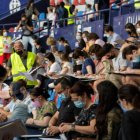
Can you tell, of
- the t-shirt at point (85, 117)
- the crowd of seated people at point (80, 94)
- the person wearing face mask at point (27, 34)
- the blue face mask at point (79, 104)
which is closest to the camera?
the crowd of seated people at point (80, 94)

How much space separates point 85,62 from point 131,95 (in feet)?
19.7

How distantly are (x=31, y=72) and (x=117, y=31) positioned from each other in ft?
15.1

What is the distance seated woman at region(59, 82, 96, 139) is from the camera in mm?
7572

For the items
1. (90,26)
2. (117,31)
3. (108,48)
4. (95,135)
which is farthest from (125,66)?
(90,26)

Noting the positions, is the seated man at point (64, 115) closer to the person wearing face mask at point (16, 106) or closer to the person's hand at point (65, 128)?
the person's hand at point (65, 128)

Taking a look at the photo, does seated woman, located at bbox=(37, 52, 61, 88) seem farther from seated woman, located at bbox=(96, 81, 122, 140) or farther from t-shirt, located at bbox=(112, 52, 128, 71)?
seated woman, located at bbox=(96, 81, 122, 140)

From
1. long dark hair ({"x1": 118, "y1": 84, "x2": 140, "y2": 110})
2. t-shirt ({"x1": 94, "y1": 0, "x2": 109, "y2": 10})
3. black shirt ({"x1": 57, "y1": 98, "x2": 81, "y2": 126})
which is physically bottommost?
black shirt ({"x1": 57, "y1": 98, "x2": 81, "y2": 126})

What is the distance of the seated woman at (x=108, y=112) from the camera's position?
7.00 m

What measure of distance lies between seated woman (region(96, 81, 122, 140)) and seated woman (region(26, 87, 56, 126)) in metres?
2.31

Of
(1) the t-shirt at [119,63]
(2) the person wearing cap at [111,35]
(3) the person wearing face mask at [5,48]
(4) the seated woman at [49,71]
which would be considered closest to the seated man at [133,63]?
(1) the t-shirt at [119,63]

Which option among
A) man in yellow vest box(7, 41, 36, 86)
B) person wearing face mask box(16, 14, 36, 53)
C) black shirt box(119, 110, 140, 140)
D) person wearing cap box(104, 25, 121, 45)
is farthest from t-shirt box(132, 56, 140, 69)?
person wearing face mask box(16, 14, 36, 53)

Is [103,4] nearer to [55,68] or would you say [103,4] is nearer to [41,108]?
[55,68]

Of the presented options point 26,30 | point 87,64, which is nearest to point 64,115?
point 87,64

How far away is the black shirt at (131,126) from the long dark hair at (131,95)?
1.34 feet
